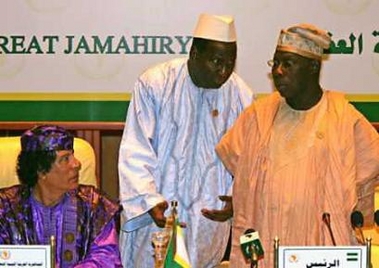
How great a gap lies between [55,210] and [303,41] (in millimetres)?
1061

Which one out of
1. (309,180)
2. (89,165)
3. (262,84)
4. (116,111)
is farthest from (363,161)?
(116,111)

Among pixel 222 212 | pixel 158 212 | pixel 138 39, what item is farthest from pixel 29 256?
pixel 138 39

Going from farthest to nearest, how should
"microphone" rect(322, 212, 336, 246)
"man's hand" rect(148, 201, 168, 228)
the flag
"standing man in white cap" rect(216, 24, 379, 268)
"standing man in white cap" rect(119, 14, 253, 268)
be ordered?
"standing man in white cap" rect(119, 14, 253, 268) < "man's hand" rect(148, 201, 168, 228) < "standing man in white cap" rect(216, 24, 379, 268) < "microphone" rect(322, 212, 336, 246) < the flag

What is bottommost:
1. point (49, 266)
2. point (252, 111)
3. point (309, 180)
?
point (49, 266)

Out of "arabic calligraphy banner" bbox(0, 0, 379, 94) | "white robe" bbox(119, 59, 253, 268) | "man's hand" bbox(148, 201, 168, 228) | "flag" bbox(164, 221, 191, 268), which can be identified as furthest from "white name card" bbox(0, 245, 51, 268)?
"arabic calligraphy banner" bbox(0, 0, 379, 94)

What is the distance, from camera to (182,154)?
137 inches

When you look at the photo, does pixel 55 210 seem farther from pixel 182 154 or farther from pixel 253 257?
pixel 253 257

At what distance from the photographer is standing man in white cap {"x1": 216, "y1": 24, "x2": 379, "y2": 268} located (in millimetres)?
3039

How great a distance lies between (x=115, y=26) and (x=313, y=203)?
1.87m

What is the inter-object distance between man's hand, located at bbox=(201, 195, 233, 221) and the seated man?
384 mm

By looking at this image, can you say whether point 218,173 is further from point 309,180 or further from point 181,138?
point 309,180

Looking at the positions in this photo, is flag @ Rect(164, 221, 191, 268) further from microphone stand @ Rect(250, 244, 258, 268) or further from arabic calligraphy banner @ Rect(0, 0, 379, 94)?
arabic calligraphy banner @ Rect(0, 0, 379, 94)

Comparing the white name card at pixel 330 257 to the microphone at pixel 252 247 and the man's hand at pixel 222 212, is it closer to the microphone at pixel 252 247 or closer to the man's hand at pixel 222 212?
the microphone at pixel 252 247

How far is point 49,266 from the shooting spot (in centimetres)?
253
